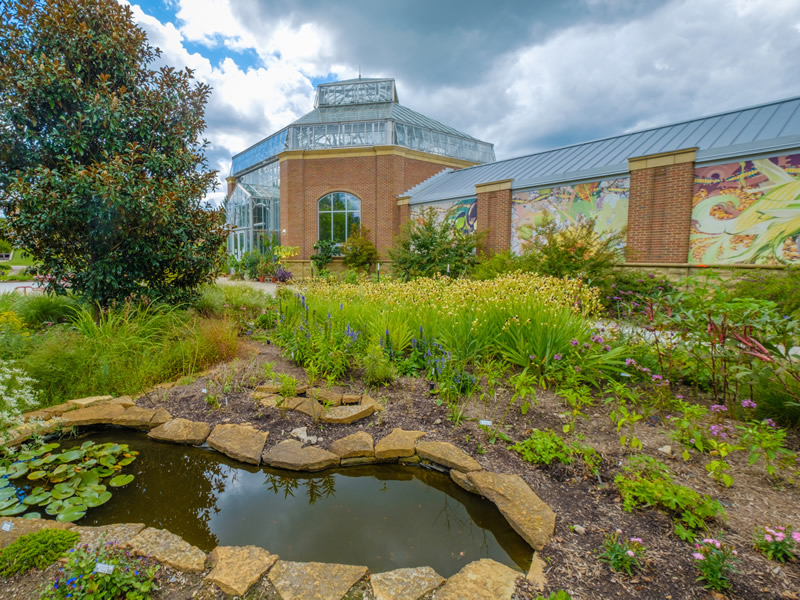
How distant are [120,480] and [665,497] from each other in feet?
10.6

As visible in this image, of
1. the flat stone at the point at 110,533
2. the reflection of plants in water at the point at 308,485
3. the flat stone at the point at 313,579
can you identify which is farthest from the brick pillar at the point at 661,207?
the flat stone at the point at 110,533

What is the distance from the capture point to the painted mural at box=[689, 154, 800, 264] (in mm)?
7961

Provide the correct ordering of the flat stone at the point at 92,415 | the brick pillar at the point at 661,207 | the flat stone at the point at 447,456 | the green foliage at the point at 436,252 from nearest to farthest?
1. the flat stone at the point at 447,456
2. the flat stone at the point at 92,415
3. the brick pillar at the point at 661,207
4. the green foliage at the point at 436,252

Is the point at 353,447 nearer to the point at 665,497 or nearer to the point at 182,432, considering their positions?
the point at 182,432

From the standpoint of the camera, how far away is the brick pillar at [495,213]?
13047 millimetres

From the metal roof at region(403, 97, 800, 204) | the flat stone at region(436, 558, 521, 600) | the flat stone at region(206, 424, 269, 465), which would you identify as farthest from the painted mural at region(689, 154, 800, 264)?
the flat stone at region(206, 424, 269, 465)

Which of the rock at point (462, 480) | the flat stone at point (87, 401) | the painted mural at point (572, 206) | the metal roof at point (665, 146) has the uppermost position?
the metal roof at point (665, 146)

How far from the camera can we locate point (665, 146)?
10.5 meters

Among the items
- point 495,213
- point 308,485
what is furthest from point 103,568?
point 495,213

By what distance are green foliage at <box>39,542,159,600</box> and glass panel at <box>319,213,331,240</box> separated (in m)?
18.2

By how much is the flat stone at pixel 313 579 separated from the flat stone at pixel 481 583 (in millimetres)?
397

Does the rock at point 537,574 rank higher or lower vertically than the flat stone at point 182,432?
lower

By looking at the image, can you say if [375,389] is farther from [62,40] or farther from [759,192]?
[759,192]

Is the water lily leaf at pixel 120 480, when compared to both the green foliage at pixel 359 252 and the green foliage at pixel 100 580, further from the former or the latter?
the green foliage at pixel 359 252
